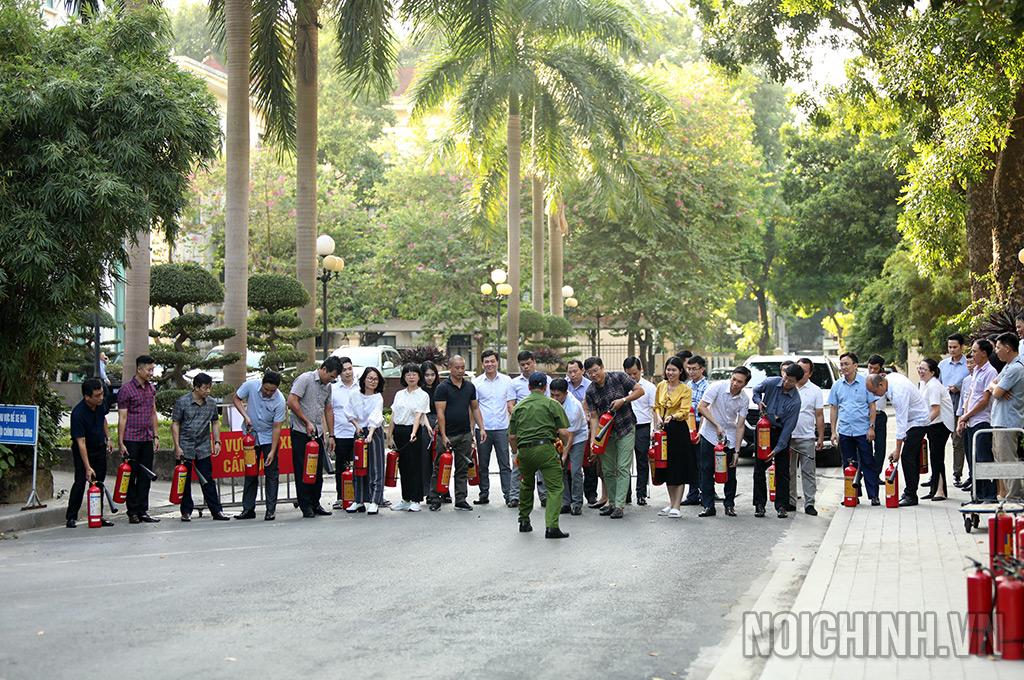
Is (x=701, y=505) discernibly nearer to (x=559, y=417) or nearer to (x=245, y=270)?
(x=559, y=417)

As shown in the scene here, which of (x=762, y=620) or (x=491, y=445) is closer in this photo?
(x=762, y=620)

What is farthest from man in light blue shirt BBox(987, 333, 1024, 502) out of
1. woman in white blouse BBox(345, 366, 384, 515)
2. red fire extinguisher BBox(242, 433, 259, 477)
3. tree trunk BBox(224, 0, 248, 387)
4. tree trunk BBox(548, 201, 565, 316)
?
tree trunk BBox(548, 201, 565, 316)

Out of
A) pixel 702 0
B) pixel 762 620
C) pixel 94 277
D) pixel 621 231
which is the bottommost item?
pixel 762 620

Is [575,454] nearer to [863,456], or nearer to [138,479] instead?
[863,456]

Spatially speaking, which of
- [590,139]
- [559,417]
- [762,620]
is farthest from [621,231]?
[762,620]

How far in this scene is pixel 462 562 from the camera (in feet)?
32.6

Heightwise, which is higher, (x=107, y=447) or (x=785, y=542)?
(x=107, y=447)

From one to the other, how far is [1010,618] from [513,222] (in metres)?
26.7

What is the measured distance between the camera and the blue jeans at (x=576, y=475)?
13.3 metres

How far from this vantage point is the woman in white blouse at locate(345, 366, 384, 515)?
13680mm

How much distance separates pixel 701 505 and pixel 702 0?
16.5 m

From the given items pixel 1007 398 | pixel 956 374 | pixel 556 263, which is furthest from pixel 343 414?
pixel 556 263

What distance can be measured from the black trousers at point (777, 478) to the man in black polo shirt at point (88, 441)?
7.79 m

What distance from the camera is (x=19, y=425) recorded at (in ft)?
42.7
